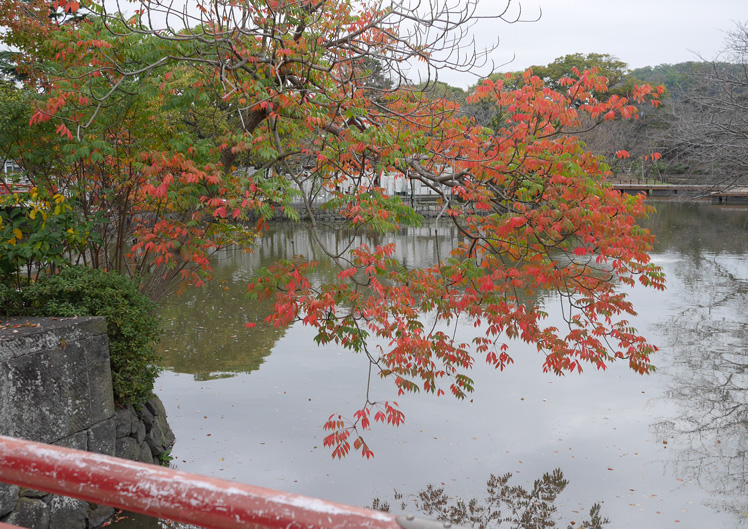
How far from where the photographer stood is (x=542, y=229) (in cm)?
598

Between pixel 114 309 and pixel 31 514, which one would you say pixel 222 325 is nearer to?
pixel 114 309

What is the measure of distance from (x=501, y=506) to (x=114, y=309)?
3.70m

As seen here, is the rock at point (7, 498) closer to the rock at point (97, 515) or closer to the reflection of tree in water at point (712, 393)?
the rock at point (97, 515)

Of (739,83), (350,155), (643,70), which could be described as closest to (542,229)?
(350,155)

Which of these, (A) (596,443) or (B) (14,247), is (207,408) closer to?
(B) (14,247)

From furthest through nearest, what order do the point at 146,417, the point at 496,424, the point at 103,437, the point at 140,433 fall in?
the point at 496,424
the point at 146,417
the point at 140,433
the point at 103,437

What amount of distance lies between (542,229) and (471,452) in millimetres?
2394

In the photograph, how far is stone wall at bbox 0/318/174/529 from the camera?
4512 millimetres

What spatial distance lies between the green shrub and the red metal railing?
447 cm

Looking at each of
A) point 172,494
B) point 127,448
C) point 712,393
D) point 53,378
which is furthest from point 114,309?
point 712,393

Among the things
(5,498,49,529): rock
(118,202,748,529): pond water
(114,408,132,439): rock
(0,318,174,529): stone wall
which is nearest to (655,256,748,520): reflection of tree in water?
(118,202,748,529): pond water

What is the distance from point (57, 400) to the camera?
482 centimetres

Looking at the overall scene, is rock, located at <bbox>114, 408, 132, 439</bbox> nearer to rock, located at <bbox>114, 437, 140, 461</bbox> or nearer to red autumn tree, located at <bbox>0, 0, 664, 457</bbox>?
rock, located at <bbox>114, 437, 140, 461</bbox>

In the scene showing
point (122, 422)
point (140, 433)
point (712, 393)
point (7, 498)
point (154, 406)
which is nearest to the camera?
point (7, 498)
